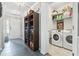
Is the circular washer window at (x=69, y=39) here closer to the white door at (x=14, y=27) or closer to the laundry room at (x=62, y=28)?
the laundry room at (x=62, y=28)

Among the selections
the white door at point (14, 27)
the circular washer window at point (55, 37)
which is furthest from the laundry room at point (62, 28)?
the white door at point (14, 27)

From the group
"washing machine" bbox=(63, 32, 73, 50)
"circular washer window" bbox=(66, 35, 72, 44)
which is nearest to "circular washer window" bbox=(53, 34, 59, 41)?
"washing machine" bbox=(63, 32, 73, 50)

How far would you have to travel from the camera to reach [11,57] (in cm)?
205

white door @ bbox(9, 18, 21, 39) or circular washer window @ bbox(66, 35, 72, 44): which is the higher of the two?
white door @ bbox(9, 18, 21, 39)

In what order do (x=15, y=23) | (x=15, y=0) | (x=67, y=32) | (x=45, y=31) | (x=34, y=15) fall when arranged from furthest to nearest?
1. (x=67, y=32)
2. (x=34, y=15)
3. (x=45, y=31)
4. (x=15, y=23)
5. (x=15, y=0)

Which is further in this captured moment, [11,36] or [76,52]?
[11,36]

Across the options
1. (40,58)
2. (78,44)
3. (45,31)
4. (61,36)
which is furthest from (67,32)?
(40,58)

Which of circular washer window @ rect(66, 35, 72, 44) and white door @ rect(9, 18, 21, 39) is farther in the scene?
circular washer window @ rect(66, 35, 72, 44)

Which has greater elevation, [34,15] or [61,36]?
[34,15]

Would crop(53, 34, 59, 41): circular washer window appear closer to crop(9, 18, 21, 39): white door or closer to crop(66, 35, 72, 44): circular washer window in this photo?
crop(66, 35, 72, 44): circular washer window

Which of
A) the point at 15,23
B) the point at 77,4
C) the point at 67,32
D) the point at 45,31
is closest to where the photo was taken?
the point at 77,4

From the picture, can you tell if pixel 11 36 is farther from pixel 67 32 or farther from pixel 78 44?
pixel 67 32

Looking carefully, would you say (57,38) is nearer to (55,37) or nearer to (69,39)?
(55,37)

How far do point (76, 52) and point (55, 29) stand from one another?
184cm
